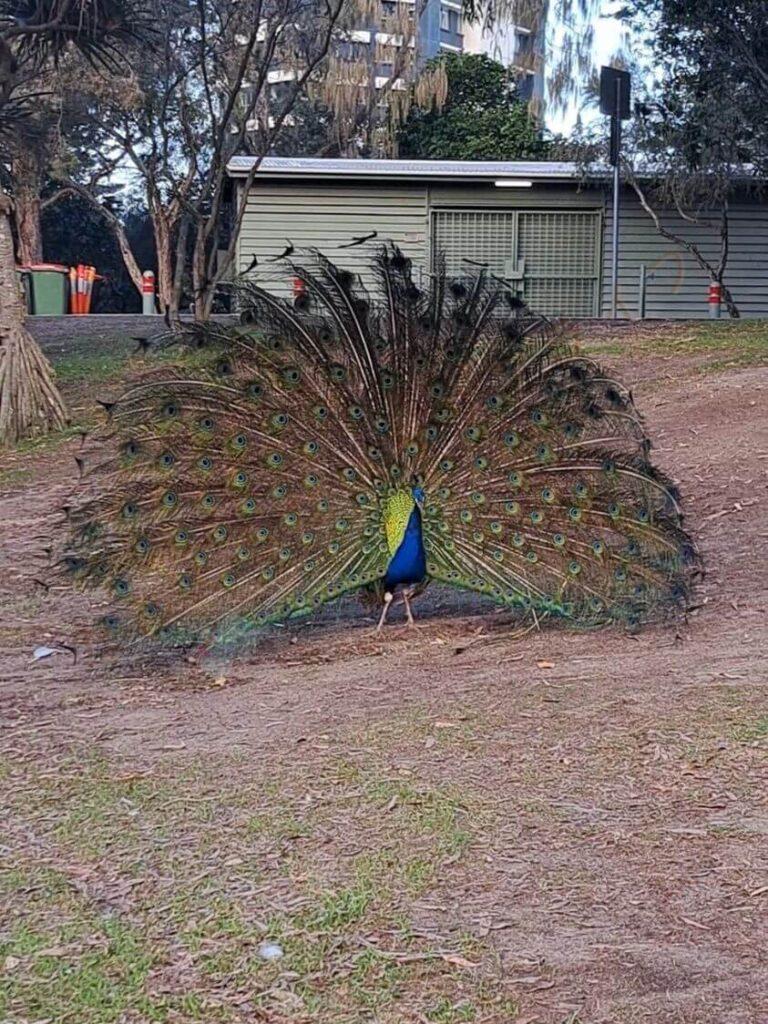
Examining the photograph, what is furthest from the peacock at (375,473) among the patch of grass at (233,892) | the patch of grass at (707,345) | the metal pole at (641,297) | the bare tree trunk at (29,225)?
the bare tree trunk at (29,225)

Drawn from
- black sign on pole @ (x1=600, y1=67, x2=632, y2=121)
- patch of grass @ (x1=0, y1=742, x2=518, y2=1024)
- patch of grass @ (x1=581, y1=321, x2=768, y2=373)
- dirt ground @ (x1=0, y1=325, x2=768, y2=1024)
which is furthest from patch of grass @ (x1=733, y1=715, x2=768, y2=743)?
black sign on pole @ (x1=600, y1=67, x2=632, y2=121)

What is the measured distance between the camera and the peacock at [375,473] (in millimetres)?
6355

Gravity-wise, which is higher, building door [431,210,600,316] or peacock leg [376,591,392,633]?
building door [431,210,600,316]

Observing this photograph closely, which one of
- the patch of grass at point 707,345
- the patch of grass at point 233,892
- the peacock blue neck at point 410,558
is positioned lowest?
the patch of grass at point 233,892

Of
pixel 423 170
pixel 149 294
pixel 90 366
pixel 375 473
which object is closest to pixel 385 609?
pixel 375 473

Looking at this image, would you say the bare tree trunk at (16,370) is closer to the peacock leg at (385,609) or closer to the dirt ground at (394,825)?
the dirt ground at (394,825)

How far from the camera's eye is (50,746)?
5.30 metres

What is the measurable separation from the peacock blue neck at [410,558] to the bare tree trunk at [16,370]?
724 cm

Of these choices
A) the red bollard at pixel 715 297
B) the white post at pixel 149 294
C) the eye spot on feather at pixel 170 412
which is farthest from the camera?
the white post at pixel 149 294

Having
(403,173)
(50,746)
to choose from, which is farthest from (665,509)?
(403,173)

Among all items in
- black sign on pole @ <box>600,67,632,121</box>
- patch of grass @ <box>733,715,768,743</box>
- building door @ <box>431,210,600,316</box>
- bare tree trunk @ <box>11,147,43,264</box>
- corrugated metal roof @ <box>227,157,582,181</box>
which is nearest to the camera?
patch of grass @ <box>733,715,768,743</box>

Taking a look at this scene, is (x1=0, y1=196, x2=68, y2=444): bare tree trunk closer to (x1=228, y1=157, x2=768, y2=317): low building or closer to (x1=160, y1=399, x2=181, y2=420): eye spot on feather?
(x1=160, y1=399, x2=181, y2=420): eye spot on feather

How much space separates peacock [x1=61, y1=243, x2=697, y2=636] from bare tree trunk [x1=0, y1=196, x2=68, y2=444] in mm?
6400

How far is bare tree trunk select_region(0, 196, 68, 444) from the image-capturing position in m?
12.7
